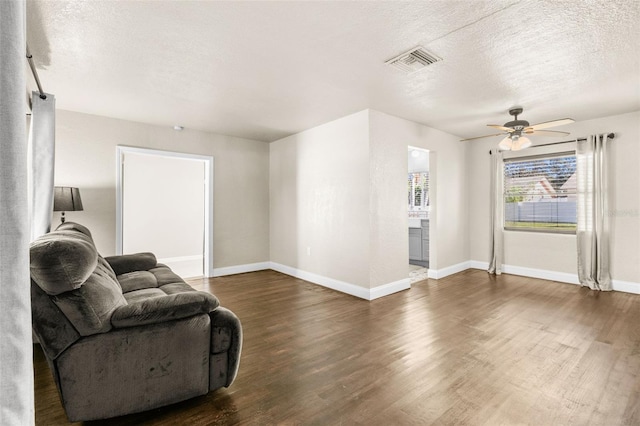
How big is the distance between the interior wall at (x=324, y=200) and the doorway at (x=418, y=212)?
1806 mm

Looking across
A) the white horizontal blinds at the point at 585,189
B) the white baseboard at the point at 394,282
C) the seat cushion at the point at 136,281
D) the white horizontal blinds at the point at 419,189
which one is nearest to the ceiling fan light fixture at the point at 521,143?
the white horizontal blinds at the point at 585,189

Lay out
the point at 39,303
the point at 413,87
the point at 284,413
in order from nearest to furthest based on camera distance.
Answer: the point at 39,303
the point at 284,413
the point at 413,87

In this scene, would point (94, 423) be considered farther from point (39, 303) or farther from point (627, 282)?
point (627, 282)

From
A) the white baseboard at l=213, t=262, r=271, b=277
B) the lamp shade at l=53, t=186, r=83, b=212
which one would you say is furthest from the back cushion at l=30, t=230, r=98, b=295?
the white baseboard at l=213, t=262, r=271, b=277

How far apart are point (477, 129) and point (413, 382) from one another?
15.3 feet

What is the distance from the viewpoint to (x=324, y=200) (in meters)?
5.02

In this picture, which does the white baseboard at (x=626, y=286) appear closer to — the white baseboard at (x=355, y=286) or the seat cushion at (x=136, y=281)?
the white baseboard at (x=355, y=286)

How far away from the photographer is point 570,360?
2.54 m

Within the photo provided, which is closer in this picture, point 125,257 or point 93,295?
point 93,295

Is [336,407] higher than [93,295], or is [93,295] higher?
[93,295]

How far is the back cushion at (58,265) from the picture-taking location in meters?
1.50

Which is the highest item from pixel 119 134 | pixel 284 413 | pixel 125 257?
pixel 119 134

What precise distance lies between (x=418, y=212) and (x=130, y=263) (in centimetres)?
579

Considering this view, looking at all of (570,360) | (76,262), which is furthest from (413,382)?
(76,262)
